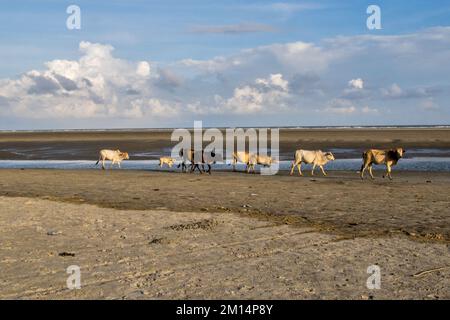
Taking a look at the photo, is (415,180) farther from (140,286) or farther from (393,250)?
(140,286)

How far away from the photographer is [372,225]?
12.0m

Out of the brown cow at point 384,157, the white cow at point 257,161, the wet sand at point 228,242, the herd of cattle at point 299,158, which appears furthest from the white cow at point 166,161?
the wet sand at point 228,242

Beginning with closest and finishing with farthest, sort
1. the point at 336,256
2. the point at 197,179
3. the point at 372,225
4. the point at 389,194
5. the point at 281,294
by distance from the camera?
the point at 281,294 → the point at 336,256 → the point at 372,225 → the point at 389,194 → the point at 197,179

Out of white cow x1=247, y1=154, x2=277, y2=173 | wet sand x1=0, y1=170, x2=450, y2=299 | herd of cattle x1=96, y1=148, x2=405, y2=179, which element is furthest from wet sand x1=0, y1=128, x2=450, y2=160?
wet sand x1=0, y1=170, x2=450, y2=299

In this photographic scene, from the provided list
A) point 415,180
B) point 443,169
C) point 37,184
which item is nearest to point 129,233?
point 37,184

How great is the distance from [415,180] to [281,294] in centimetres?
1697

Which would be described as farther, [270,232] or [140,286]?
[270,232]

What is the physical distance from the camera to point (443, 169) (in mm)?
28359

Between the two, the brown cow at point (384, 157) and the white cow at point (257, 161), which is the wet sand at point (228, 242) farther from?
the white cow at point (257, 161)

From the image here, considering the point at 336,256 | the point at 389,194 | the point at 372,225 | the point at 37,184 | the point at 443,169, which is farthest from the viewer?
the point at 443,169

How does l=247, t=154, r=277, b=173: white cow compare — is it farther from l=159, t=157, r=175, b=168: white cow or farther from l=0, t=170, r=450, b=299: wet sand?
l=0, t=170, r=450, b=299: wet sand

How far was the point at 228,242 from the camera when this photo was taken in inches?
410

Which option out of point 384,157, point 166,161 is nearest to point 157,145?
point 166,161

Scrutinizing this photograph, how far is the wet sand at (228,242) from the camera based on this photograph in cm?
757
